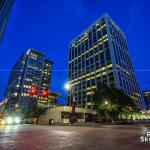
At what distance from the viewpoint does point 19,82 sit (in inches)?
5458

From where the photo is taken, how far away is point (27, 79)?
5605 inches

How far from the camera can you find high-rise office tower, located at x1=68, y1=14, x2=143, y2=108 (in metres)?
97.5

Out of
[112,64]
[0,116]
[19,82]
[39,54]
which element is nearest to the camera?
[0,116]

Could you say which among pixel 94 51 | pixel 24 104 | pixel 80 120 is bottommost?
pixel 80 120

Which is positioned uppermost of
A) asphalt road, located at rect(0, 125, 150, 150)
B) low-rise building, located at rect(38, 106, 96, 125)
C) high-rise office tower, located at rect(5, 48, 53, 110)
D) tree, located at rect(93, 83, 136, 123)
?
high-rise office tower, located at rect(5, 48, 53, 110)

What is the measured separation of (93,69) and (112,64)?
66.7 feet

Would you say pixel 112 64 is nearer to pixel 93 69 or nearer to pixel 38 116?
pixel 93 69

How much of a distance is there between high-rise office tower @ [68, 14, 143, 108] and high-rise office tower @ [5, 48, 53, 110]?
119 ft

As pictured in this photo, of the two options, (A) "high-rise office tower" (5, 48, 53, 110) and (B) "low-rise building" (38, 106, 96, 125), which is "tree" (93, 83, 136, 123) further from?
(A) "high-rise office tower" (5, 48, 53, 110)

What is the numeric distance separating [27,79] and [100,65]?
253ft

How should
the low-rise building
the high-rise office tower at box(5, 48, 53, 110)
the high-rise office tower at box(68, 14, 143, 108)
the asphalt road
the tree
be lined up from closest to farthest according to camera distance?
the asphalt road, the tree, the low-rise building, the high-rise office tower at box(68, 14, 143, 108), the high-rise office tower at box(5, 48, 53, 110)

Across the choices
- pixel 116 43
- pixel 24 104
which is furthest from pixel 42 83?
pixel 116 43

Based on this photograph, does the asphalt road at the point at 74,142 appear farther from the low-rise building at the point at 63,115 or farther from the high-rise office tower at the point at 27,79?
the high-rise office tower at the point at 27,79

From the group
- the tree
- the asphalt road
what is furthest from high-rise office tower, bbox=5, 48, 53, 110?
the asphalt road
